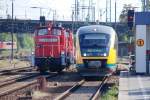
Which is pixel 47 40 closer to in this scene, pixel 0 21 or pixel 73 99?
pixel 73 99

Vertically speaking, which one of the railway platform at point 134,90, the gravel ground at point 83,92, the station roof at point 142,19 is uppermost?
the station roof at point 142,19

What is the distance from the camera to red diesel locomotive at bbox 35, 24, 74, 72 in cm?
3641

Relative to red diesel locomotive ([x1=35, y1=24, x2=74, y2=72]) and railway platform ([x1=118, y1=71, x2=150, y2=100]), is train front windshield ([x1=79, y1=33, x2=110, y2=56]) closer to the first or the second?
railway platform ([x1=118, y1=71, x2=150, y2=100])

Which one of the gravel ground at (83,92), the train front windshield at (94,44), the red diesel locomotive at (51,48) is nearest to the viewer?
the gravel ground at (83,92)

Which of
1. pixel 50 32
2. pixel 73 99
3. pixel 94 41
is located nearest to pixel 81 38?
pixel 94 41

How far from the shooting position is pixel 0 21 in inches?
3750

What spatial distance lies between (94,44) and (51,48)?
23.9 feet

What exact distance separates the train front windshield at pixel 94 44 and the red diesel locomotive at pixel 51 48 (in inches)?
243

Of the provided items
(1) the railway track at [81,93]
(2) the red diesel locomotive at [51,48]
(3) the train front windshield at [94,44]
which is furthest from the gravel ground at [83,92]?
(2) the red diesel locomotive at [51,48]

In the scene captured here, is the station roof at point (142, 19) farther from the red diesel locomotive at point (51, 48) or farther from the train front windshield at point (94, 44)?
the red diesel locomotive at point (51, 48)

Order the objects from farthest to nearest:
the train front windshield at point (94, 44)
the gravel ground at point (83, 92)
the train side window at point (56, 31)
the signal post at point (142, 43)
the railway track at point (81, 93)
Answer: the train side window at point (56, 31)
the signal post at point (142, 43)
the train front windshield at point (94, 44)
the gravel ground at point (83, 92)
the railway track at point (81, 93)

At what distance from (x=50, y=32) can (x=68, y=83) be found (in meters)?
8.42

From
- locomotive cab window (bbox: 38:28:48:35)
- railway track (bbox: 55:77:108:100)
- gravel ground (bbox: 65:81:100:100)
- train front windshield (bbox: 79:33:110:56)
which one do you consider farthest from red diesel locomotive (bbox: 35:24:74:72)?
gravel ground (bbox: 65:81:100:100)

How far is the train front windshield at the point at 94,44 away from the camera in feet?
97.7
